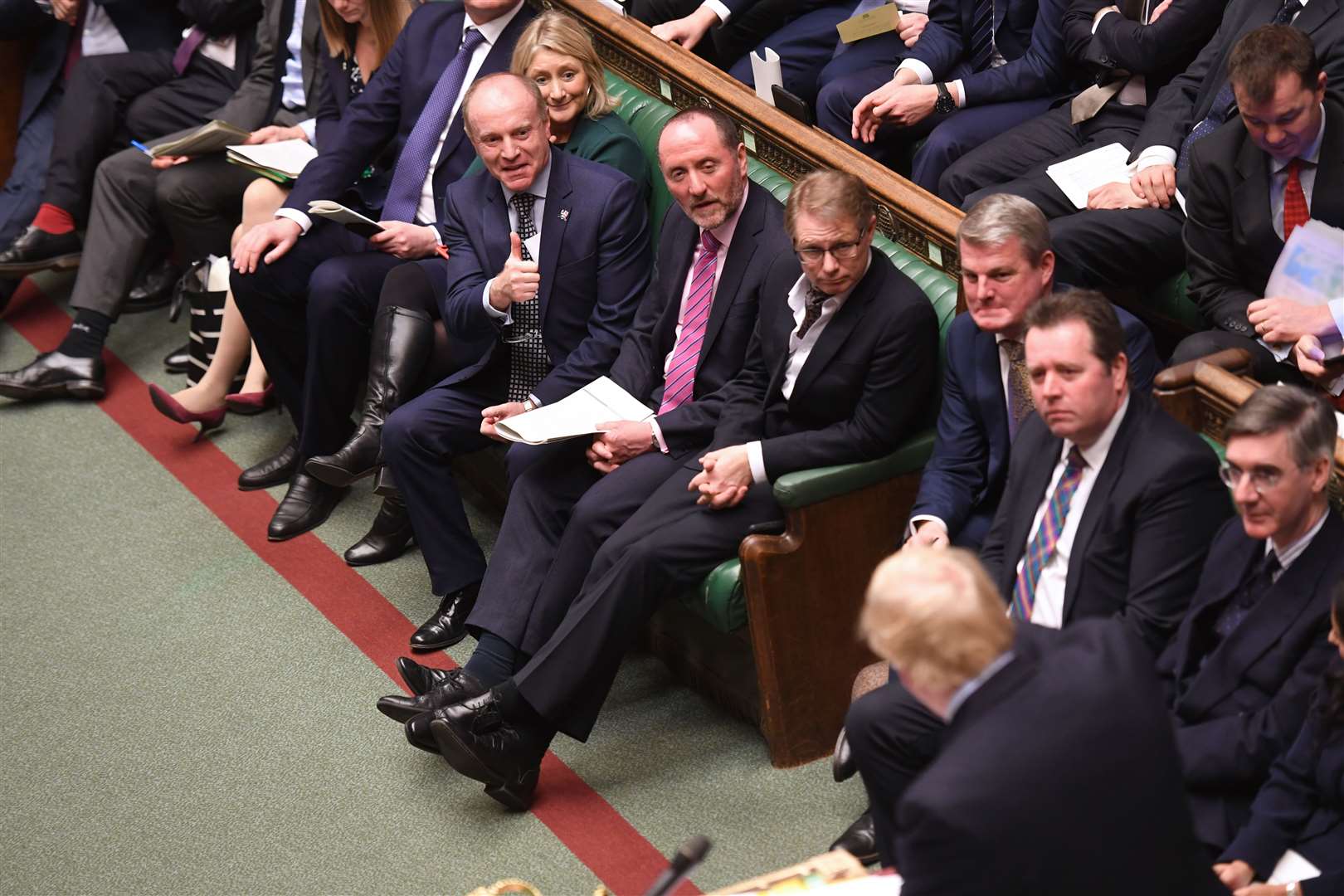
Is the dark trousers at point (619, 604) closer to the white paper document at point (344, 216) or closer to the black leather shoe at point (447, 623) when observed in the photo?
the black leather shoe at point (447, 623)

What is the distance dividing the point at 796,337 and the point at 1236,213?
0.95m

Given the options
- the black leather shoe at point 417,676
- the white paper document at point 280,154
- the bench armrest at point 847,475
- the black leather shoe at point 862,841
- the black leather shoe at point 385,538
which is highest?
the bench armrest at point 847,475

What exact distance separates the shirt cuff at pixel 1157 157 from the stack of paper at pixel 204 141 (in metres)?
2.78

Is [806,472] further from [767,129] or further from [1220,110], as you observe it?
[1220,110]

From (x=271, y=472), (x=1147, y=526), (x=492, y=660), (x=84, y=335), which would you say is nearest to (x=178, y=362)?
(x=84, y=335)

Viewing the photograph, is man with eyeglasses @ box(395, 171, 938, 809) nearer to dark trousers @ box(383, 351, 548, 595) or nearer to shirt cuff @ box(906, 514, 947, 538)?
shirt cuff @ box(906, 514, 947, 538)

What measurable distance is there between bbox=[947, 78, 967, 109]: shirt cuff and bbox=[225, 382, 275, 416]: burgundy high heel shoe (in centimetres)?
220

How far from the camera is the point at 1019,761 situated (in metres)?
1.85

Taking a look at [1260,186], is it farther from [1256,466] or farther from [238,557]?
[238,557]

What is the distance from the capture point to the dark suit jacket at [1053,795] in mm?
1842

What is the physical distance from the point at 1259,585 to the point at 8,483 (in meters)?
3.70

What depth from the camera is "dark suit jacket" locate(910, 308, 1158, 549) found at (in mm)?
3123

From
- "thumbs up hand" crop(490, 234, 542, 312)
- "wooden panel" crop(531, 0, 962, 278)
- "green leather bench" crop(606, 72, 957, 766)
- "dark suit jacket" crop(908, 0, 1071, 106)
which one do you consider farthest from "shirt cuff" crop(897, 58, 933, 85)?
"thumbs up hand" crop(490, 234, 542, 312)

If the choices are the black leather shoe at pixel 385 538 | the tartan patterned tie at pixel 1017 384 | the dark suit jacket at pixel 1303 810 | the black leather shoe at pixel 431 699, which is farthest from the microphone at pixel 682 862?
the black leather shoe at pixel 385 538
